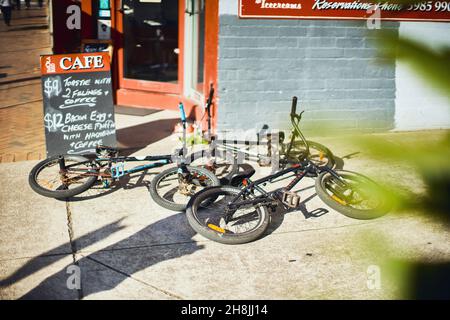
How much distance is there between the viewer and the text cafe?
737cm

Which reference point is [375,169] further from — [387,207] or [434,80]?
[434,80]

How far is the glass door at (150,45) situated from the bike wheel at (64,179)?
3.52m

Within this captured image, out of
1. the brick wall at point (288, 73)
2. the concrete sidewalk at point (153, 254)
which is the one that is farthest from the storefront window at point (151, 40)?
the concrete sidewalk at point (153, 254)

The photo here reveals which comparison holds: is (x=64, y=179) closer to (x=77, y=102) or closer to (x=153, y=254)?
(x=77, y=102)

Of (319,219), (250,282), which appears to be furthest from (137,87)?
(250,282)

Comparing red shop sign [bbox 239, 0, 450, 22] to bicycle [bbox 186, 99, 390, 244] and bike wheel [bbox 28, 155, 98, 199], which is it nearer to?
bicycle [bbox 186, 99, 390, 244]

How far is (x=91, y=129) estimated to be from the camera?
6.62 meters

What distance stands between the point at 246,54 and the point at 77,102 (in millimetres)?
2632

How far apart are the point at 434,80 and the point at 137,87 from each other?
8779 mm

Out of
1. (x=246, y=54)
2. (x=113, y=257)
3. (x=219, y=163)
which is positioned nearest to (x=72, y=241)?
(x=113, y=257)

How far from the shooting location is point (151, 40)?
9.26 metres

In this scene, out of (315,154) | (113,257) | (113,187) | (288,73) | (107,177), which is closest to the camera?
(113,257)

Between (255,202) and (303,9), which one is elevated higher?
(303,9)

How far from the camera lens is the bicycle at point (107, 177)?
18.4ft
